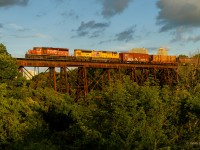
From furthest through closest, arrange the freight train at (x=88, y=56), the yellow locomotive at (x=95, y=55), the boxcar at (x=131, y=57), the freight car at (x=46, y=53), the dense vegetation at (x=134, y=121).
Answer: the boxcar at (x=131, y=57)
the yellow locomotive at (x=95, y=55)
the freight train at (x=88, y=56)
the freight car at (x=46, y=53)
the dense vegetation at (x=134, y=121)

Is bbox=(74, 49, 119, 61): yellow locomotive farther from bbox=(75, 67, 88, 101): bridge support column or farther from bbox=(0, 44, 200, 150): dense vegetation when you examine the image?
bbox=(0, 44, 200, 150): dense vegetation

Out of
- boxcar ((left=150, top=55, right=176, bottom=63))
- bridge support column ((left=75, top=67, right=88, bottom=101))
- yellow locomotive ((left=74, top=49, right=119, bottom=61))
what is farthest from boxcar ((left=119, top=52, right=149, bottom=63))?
bridge support column ((left=75, top=67, right=88, bottom=101))

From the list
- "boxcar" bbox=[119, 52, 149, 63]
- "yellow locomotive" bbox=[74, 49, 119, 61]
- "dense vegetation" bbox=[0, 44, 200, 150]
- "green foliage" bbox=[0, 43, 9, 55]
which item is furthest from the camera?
"boxcar" bbox=[119, 52, 149, 63]

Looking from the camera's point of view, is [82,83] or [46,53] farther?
[82,83]

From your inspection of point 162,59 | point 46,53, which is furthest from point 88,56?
point 162,59

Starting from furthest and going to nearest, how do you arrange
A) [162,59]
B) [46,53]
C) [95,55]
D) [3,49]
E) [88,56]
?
[162,59] < [95,55] < [88,56] < [46,53] < [3,49]

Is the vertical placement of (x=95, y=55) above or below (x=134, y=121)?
above

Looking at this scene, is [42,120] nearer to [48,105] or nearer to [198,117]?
[48,105]

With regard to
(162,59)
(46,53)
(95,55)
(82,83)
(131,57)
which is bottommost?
(82,83)

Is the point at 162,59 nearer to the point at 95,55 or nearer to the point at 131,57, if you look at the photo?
the point at 131,57

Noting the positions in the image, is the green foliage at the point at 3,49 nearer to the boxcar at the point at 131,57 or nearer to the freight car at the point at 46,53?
the freight car at the point at 46,53

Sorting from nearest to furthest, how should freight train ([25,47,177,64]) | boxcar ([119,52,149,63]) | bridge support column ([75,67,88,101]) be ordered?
1. bridge support column ([75,67,88,101])
2. freight train ([25,47,177,64])
3. boxcar ([119,52,149,63])

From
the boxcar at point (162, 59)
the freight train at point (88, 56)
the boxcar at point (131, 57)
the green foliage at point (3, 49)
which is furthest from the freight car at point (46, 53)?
the boxcar at point (162, 59)

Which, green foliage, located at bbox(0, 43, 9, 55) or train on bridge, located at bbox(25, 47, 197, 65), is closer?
green foliage, located at bbox(0, 43, 9, 55)
